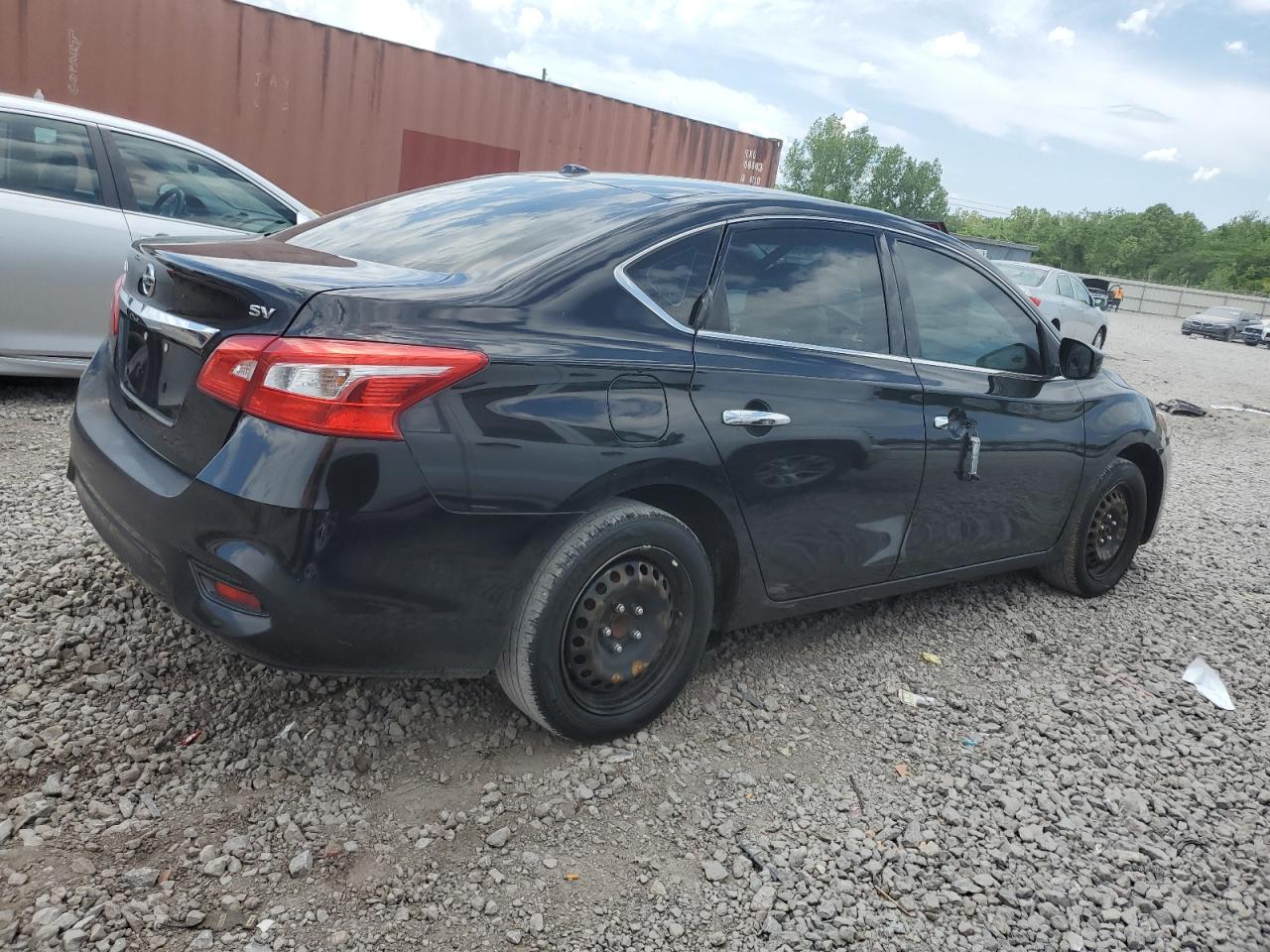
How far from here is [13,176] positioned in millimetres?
4965

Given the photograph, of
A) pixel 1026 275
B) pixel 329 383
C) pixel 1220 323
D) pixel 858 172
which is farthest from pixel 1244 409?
pixel 858 172

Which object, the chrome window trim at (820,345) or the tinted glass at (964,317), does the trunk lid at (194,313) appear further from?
the tinted glass at (964,317)

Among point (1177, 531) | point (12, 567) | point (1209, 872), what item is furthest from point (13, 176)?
point (1177, 531)

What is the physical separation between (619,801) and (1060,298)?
13901 mm

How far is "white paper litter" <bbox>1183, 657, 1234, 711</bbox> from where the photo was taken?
3.62 meters

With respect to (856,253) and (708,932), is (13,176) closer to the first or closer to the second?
(856,253)

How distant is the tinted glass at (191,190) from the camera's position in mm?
5309

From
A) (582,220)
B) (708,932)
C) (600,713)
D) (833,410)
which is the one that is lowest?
(708,932)

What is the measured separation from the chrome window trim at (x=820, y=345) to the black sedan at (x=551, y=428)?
0.03 feet

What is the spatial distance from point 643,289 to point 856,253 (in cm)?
99

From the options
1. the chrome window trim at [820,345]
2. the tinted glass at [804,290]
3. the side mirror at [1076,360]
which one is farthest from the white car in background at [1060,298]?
the tinted glass at [804,290]

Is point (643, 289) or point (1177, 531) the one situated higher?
point (643, 289)

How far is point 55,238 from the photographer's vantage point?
198 inches

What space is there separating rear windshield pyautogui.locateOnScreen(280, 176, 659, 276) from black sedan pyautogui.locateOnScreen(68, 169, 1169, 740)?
0.02 meters
